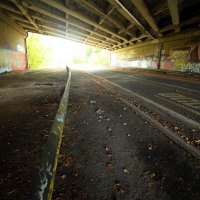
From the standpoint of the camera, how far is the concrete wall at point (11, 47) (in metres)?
10.2

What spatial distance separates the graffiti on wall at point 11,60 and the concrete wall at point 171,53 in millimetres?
15473

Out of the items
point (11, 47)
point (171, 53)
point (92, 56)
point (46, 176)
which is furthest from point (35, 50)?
point (92, 56)

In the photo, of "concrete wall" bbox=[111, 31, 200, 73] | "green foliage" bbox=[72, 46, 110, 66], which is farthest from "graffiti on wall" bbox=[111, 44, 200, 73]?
"green foliage" bbox=[72, 46, 110, 66]

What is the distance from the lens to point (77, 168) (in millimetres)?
1338

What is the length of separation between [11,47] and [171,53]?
1604cm

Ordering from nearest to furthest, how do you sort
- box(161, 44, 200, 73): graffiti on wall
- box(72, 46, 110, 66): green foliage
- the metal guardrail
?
the metal guardrail → box(161, 44, 200, 73): graffiti on wall → box(72, 46, 110, 66): green foliage

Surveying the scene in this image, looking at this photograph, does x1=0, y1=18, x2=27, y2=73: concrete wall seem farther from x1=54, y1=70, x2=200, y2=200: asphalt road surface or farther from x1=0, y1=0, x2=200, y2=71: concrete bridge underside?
x1=54, y1=70, x2=200, y2=200: asphalt road surface

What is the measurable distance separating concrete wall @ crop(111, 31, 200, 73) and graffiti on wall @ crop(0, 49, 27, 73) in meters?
15.5

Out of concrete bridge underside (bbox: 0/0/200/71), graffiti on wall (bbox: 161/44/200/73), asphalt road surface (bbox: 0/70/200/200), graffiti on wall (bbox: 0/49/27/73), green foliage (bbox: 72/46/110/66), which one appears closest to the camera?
asphalt road surface (bbox: 0/70/200/200)

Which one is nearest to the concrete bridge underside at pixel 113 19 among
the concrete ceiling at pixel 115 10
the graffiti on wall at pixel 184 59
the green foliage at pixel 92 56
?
the concrete ceiling at pixel 115 10

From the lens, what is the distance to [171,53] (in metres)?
12.9

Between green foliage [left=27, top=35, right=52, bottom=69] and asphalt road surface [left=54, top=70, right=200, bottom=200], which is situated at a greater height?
green foliage [left=27, top=35, right=52, bottom=69]

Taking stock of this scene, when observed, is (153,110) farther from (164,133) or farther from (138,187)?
(138,187)

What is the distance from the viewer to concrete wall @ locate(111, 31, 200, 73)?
10742 mm
